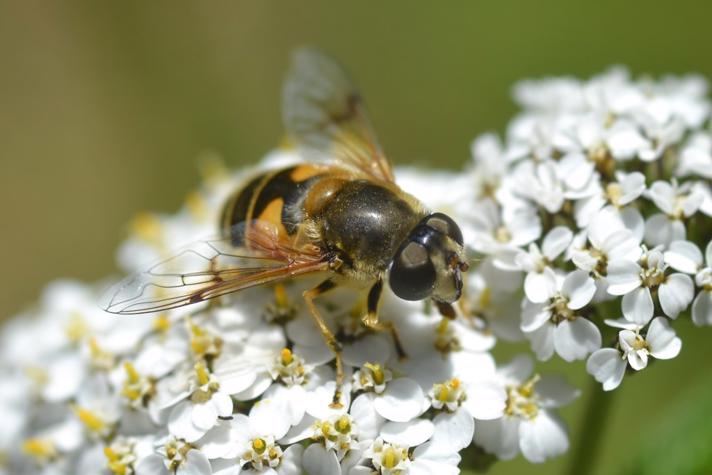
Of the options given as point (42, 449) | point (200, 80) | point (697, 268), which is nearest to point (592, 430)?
point (697, 268)

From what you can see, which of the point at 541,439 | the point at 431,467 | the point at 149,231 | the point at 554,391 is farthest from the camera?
the point at 149,231

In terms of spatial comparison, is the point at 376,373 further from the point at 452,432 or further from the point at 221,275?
the point at 221,275

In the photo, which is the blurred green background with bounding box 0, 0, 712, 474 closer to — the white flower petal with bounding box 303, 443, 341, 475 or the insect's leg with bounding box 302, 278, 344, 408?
the insect's leg with bounding box 302, 278, 344, 408

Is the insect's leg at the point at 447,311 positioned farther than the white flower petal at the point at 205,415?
Yes

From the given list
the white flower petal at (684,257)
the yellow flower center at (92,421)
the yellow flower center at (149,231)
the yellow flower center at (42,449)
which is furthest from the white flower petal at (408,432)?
the yellow flower center at (149,231)

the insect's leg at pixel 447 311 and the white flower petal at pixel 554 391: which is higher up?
the insect's leg at pixel 447 311

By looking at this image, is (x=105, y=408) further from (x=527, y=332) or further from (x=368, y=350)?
(x=527, y=332)

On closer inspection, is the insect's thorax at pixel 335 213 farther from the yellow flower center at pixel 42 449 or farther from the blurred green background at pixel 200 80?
the blurred green background at pixel 200 80
